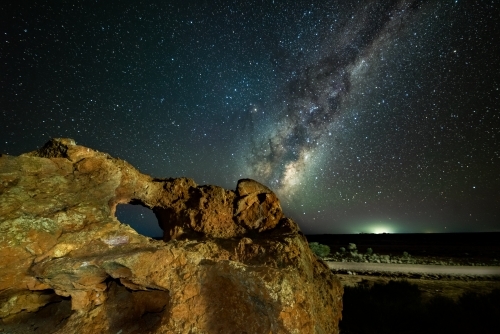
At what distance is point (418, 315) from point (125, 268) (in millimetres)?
10625

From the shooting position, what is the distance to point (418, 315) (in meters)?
9.42

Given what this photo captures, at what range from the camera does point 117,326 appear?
4.64 metres

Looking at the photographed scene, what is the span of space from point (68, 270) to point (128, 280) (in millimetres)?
1003

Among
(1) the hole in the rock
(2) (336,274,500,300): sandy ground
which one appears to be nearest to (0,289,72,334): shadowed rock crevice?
(1) the hole in the rock

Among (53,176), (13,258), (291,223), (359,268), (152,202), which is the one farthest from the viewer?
(359,268)

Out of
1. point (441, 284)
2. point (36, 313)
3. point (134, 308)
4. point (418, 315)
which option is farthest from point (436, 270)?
point (36, 313)

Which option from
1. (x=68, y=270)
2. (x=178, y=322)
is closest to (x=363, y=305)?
(x=178, y=322)

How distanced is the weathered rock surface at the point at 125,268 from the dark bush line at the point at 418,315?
16.7 feet

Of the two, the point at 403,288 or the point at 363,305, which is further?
the point at 403,288

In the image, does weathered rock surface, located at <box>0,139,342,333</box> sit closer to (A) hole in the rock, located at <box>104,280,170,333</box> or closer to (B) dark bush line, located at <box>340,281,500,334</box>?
(A) hole in the rock, located at <box>104,280,170,333</box>

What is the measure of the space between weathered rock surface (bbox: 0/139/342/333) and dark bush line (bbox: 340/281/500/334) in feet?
16.7

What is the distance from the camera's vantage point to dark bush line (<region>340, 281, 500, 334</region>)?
8.64 metres

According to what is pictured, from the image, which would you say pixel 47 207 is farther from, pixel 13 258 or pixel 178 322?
pixel 178 322

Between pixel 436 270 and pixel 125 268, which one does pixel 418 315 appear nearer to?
pixel 125 268
